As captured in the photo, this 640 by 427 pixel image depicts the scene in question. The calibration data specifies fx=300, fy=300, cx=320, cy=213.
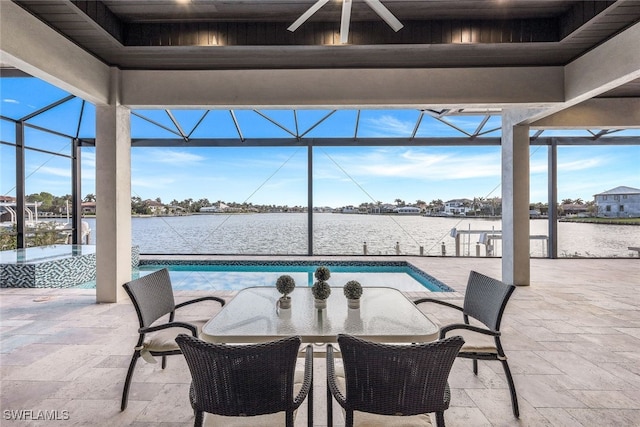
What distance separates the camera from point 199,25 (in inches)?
131

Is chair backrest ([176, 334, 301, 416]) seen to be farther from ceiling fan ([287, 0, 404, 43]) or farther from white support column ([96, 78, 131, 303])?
white support column ([96, 78, 131, 303])

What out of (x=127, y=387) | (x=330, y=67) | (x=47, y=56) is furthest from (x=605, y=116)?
(x=47, y=56)

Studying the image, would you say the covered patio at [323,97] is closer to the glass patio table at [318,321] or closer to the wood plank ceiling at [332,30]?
the wood plank ceiling at [332,30]

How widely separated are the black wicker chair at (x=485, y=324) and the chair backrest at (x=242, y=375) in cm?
112

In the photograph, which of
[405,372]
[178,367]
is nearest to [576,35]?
[405,372]

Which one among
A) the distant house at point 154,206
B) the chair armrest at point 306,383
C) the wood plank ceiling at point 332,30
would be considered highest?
the wood plank ceiling at point 332,30

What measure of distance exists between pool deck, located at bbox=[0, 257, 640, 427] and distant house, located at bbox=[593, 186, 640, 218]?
18.4 feet

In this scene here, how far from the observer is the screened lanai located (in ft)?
10.0

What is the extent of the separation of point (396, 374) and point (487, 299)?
1321 mm

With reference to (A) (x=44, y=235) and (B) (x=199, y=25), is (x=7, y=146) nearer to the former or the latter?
(A) (x=44, y=235)

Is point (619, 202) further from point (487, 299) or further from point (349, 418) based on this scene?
point (349, 418)

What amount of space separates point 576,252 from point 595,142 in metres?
2.66

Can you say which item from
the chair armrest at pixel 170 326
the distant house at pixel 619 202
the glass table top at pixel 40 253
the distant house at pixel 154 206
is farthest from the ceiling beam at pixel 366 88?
the distant house at pixel 619 202

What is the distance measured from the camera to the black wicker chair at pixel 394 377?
114 cm
